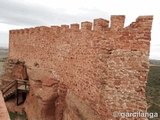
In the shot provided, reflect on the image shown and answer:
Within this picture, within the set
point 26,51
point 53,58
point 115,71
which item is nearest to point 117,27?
point 115,71

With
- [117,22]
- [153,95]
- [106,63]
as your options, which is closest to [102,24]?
[117,22]

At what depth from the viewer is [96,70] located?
6609mm

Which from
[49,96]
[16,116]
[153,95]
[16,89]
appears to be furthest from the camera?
[153,95]

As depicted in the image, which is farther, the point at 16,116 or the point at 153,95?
the point at 153,95

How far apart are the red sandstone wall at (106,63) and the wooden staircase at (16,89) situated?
4886mm

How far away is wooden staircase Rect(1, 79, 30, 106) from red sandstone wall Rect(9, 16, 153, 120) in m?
4.89

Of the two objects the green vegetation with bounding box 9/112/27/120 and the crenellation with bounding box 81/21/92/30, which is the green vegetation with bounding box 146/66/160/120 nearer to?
the green vegetation with bounding box 9/112/27/120

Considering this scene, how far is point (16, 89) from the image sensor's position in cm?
1327

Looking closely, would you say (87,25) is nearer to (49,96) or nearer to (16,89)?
(49,96)

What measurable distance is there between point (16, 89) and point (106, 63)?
379 inches

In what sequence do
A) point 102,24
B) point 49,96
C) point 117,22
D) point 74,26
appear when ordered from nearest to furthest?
point 117,22
point 102,24
point 74,26
point 49,96

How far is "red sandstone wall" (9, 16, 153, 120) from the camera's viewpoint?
5395 mm

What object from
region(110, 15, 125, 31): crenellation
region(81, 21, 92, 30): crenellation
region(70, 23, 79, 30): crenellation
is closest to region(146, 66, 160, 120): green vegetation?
region(70, 23, 79, 30): crenellation

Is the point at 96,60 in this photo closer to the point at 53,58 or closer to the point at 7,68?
the point at 53,58
